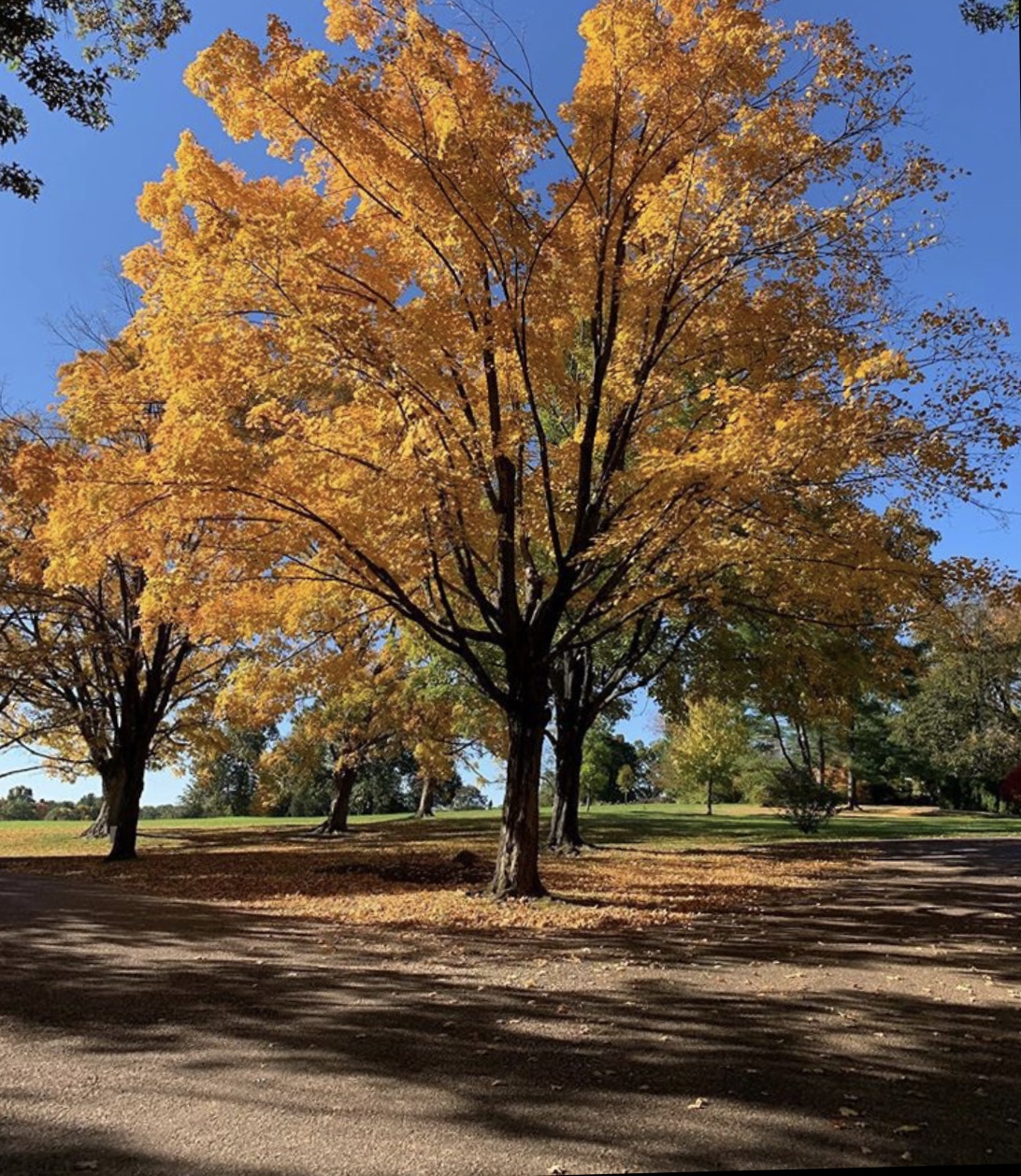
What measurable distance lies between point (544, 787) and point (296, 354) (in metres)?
51.6

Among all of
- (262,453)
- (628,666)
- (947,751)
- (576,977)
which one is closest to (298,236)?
(262,453)

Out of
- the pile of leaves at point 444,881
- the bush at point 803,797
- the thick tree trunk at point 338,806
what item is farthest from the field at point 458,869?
the thick tree trunk at point 338,806

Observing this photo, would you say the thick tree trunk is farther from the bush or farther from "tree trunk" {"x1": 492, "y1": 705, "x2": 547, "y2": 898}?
"tree trunk" {"x1": 492, "y1": 705, "x2": 547, "y2": 898}

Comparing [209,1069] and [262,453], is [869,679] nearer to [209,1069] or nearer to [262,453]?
[262,453]

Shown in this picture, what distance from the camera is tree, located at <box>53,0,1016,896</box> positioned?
320 inches

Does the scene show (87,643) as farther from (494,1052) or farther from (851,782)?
(851,782)

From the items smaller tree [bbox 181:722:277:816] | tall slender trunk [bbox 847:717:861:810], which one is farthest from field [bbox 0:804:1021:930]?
smaller tree [bbox 181:722:277:816]

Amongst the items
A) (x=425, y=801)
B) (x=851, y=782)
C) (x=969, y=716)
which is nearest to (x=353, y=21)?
(x=425, y=801)

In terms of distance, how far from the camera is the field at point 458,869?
9445 mm

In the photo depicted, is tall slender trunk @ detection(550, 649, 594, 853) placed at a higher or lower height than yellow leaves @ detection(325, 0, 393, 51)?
lower

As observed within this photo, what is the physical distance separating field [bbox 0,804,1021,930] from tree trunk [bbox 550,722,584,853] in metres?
0.70

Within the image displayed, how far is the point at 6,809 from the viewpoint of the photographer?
179 ft

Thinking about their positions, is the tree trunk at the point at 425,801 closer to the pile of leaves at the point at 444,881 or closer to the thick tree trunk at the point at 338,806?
the thick tree trunk at the point at 338,806

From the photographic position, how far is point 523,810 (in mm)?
10062
